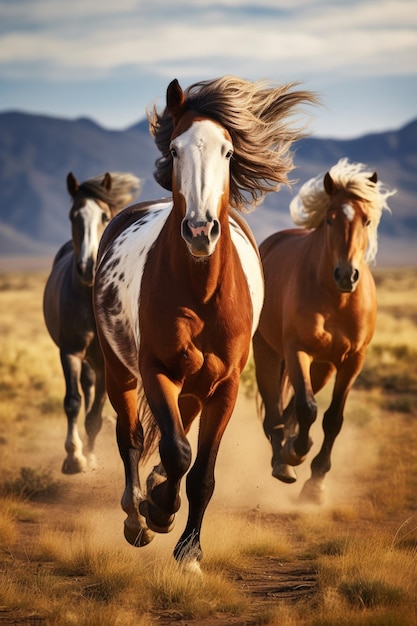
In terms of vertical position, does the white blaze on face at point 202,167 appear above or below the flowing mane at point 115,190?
above

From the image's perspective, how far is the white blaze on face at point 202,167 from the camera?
4.91m

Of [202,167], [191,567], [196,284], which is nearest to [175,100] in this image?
[202,167]

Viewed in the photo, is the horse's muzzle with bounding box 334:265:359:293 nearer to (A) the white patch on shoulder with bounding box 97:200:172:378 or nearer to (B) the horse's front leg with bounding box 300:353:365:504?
(B) the horse's front leg with bounding box 300:353:365:504

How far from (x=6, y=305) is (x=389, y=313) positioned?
1655 cm

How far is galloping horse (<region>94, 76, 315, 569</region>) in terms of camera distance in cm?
516

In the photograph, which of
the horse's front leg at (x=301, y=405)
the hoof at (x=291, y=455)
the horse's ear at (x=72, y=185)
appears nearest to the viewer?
the horse's front leg at (x=301, y=405)

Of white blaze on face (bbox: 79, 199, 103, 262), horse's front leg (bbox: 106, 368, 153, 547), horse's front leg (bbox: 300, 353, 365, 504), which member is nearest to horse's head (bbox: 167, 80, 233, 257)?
horse's front leg (bbox: 106, 368, 153, 547)

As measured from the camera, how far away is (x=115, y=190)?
31.9ft

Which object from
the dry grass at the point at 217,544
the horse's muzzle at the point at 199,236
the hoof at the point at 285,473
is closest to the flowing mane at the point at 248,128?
the horse's muzzle at the point at 199,236

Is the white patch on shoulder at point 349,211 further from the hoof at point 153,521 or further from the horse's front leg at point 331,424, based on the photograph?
the hoof at point 153,521

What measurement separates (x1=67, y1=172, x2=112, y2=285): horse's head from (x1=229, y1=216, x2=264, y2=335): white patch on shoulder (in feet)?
9.13

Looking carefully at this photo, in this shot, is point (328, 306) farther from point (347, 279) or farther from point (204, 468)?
point (204, 468)

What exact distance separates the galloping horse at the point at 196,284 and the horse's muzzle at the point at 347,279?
1.82 meters

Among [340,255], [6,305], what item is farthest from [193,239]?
[6,305]
